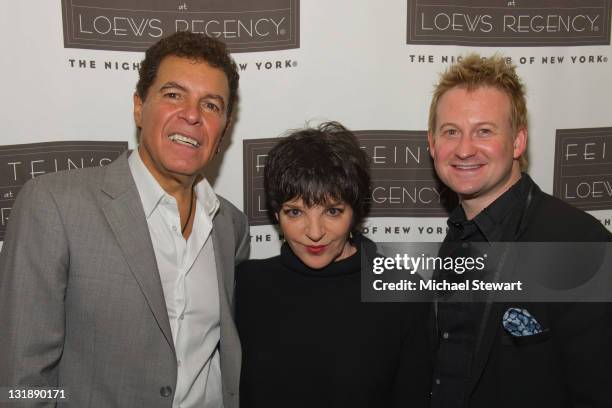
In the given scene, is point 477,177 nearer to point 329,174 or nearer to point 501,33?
point 329,174

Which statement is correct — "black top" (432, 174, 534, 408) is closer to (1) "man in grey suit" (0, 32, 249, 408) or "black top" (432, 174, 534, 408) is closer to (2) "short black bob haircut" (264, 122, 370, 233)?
(2) "short black bob haircut" (264, 122, 370, 233)

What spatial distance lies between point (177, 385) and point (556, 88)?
1866 millimetres

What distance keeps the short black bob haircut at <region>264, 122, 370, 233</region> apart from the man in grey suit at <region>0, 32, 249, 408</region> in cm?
23

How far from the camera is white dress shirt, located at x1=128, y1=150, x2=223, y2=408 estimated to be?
1.71 m

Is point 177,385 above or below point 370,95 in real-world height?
below

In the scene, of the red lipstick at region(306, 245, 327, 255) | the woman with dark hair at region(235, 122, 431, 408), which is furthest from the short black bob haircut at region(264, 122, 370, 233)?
the red lipstick at region(306, 245, 327, 255)

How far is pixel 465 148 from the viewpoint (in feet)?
5.78

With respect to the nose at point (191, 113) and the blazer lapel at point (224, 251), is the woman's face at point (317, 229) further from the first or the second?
the nose at point (191, 113)

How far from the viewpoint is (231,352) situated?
1.80 meters

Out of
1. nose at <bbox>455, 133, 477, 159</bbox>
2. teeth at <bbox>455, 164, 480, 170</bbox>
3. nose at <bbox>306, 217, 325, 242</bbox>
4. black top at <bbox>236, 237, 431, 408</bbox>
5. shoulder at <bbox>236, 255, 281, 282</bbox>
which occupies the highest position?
nose at <bbox>455, 133, 477, 159</bbox>

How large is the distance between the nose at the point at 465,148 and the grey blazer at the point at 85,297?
3.19ft

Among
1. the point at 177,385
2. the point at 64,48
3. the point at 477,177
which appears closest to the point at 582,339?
the point at 477,177

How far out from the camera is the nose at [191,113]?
1.72 meters

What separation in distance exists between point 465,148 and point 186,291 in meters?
0.96
